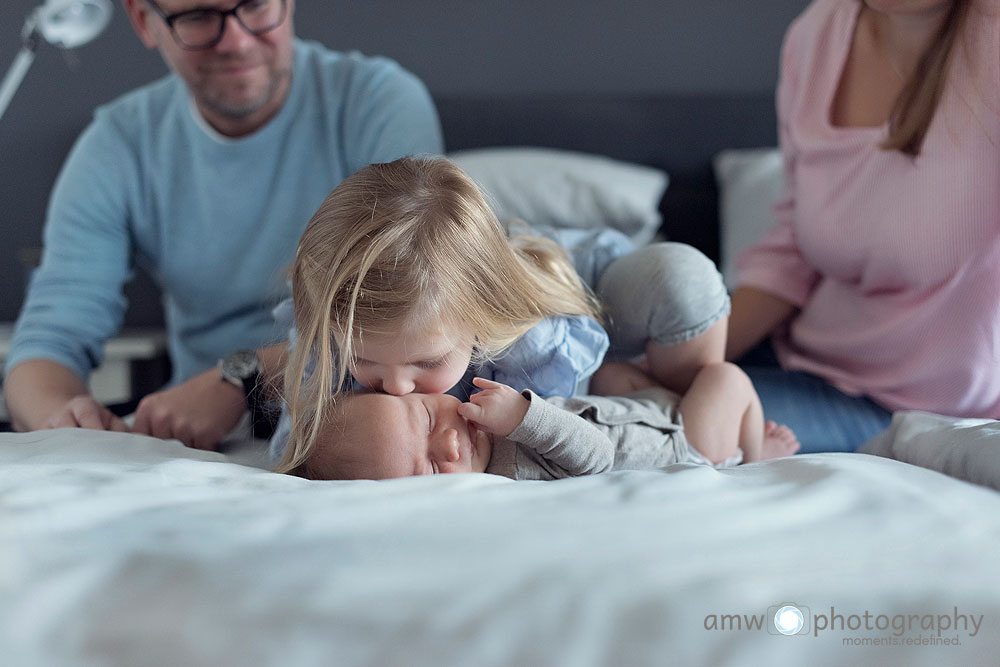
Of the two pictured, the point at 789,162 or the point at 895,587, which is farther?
the point at 789,162

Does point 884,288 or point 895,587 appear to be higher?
point 895,587

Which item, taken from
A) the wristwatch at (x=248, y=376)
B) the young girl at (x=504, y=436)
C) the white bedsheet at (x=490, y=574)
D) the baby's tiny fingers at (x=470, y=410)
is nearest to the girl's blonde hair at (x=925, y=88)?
the young girl at (x=504, y=436)

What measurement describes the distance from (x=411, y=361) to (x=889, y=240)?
0.73 metres

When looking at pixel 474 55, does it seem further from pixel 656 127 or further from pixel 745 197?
pixel 745 197

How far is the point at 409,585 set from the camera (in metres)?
0.51

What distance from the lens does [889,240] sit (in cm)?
111

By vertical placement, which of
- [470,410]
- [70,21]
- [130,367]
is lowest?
[130,367]

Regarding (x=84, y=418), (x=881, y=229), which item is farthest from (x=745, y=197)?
(x=84, y=418)

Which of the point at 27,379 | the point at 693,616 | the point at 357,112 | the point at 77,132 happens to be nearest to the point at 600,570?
the point at 693,616

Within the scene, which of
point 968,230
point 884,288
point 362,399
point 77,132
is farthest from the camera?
point 77,132

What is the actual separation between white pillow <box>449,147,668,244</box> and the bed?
1.27m

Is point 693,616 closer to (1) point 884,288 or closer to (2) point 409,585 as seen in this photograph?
(2) point 409,585

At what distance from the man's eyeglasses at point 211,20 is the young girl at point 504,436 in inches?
27.7

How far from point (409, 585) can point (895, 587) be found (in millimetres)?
312
